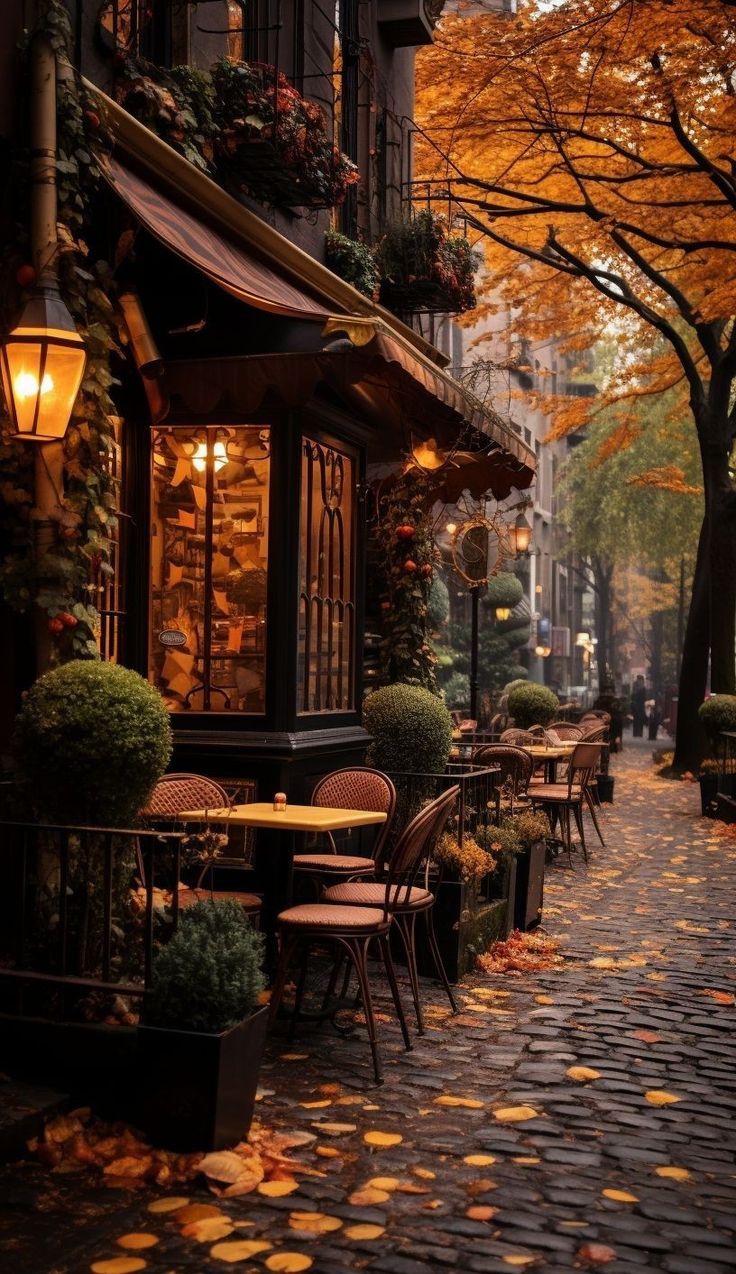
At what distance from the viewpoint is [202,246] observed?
7934 millimetres

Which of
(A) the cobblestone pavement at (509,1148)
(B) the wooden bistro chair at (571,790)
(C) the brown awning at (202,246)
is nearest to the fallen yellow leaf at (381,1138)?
(A) the cobblestone pavement at (509,1148)

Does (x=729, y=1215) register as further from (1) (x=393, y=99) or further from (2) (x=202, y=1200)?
(1) (x=393, y=99)

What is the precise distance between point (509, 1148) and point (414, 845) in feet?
6.08

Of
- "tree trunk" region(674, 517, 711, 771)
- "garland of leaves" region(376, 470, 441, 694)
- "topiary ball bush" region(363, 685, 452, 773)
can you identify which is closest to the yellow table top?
"topiary ball bush" region(363, 685, 452, 773)

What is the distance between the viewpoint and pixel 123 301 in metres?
8.05

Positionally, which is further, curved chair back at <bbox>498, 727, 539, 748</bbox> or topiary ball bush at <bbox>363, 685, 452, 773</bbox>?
curved chair back at <bbox>498, 727, 539, 748</bbox>

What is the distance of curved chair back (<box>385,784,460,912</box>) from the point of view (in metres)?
6.92

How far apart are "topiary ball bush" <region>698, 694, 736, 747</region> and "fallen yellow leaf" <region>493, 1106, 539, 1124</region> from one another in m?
14.5

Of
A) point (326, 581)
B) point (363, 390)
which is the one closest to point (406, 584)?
point (326, 581)

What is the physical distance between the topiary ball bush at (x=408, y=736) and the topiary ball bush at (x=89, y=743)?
5.30 metres

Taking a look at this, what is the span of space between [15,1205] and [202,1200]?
0.64 meters

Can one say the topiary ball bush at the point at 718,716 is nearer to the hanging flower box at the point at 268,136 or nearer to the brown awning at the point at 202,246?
the hanging flower box at the point at 268,136

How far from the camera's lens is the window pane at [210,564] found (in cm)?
948

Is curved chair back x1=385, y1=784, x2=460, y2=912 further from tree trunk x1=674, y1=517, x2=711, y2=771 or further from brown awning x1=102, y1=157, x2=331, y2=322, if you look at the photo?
tree trunk x1=674, y1=517, x2=711, y2=771
